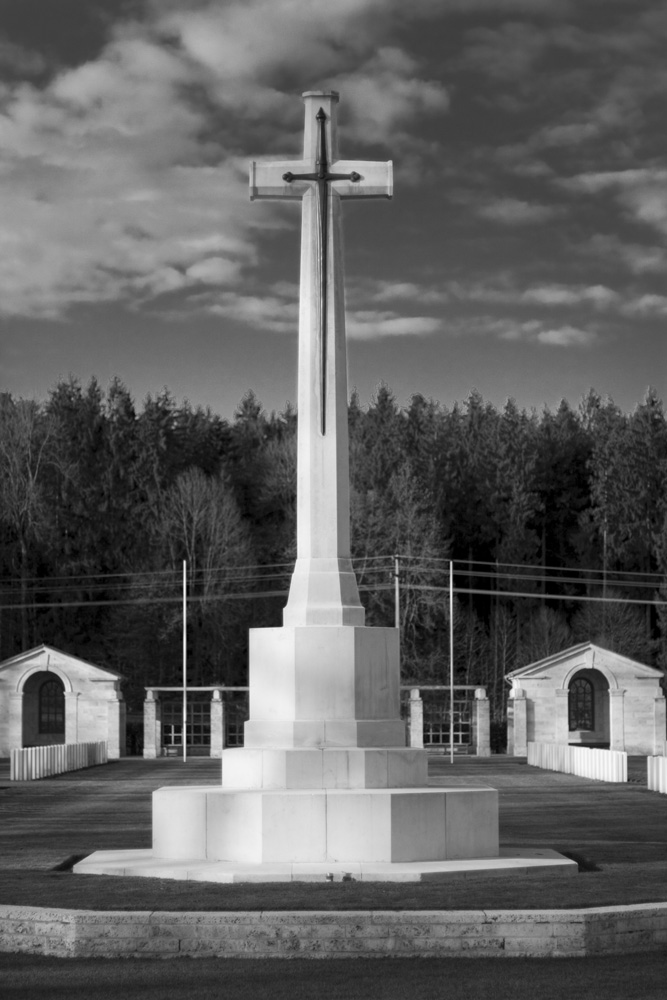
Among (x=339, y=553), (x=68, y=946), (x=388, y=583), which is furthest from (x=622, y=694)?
(x=68, y=946)

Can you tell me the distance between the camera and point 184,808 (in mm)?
14586

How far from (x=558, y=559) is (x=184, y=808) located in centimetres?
6413

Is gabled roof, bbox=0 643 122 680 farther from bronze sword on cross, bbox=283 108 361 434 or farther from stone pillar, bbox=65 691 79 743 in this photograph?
bronze sword on cross, bbox=283 108 361 434

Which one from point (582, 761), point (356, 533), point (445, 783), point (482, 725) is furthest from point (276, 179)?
point (356, 533)

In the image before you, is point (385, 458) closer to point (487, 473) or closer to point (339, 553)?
point (487, 473)

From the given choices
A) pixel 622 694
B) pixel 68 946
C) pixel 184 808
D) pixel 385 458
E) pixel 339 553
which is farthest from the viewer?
pixel 385 458

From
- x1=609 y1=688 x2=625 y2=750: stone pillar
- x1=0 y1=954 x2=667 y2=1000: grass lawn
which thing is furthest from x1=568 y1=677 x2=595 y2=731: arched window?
x1=0 y1=954 x2=667 y2=1000: grass lawn

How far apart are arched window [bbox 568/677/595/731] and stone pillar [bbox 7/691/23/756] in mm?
21370

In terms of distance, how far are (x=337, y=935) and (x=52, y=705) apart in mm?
49738

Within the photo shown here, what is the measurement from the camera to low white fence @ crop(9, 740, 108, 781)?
126ft

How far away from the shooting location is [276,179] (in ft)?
54.2

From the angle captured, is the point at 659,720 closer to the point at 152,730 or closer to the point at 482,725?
the point at 482,725

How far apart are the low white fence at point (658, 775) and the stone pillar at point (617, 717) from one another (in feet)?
75.0

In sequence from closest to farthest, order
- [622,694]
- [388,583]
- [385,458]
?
[622,694] → [388,583] → [385,458]
